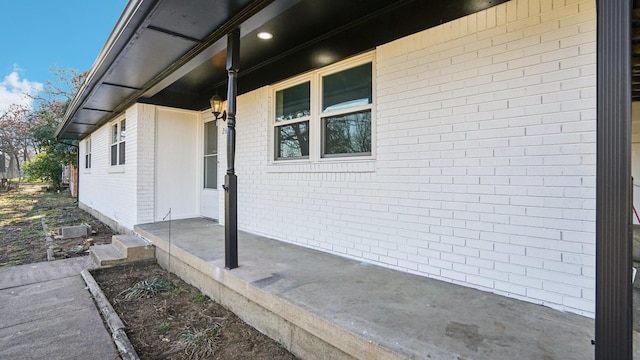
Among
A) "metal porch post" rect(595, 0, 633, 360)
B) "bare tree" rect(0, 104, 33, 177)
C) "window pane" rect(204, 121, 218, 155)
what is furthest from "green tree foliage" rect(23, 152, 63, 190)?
"metal porch post" rect(595, 0, 633, 360)

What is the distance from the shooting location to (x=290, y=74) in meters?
4.16

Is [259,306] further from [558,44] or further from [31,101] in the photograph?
[31,101]

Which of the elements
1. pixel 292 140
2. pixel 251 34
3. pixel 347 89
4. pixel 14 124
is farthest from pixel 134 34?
pixel 14 124

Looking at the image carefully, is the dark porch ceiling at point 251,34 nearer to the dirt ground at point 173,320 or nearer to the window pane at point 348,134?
the window pane at point 348,134

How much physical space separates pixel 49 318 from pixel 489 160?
4106 mm

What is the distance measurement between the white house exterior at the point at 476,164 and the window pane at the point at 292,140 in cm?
15

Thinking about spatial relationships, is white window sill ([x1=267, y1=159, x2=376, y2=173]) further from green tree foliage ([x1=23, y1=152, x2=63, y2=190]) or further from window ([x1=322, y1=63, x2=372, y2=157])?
green tree foliage ([x1=23, y1=152, x2=63, y2=190])

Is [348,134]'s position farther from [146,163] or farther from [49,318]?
[146,163]

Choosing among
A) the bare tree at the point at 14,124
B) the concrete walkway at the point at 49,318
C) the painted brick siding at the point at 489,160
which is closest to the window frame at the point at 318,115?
the painted brick siding at the point at 489,160

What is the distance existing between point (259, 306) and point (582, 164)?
8.51ft

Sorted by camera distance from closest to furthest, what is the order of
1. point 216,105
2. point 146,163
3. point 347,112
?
point 347,112 → point 216,105 → point 146,163

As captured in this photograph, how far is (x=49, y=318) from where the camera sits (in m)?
2.88

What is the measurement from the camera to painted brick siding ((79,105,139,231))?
588 cm

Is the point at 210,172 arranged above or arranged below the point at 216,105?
below
